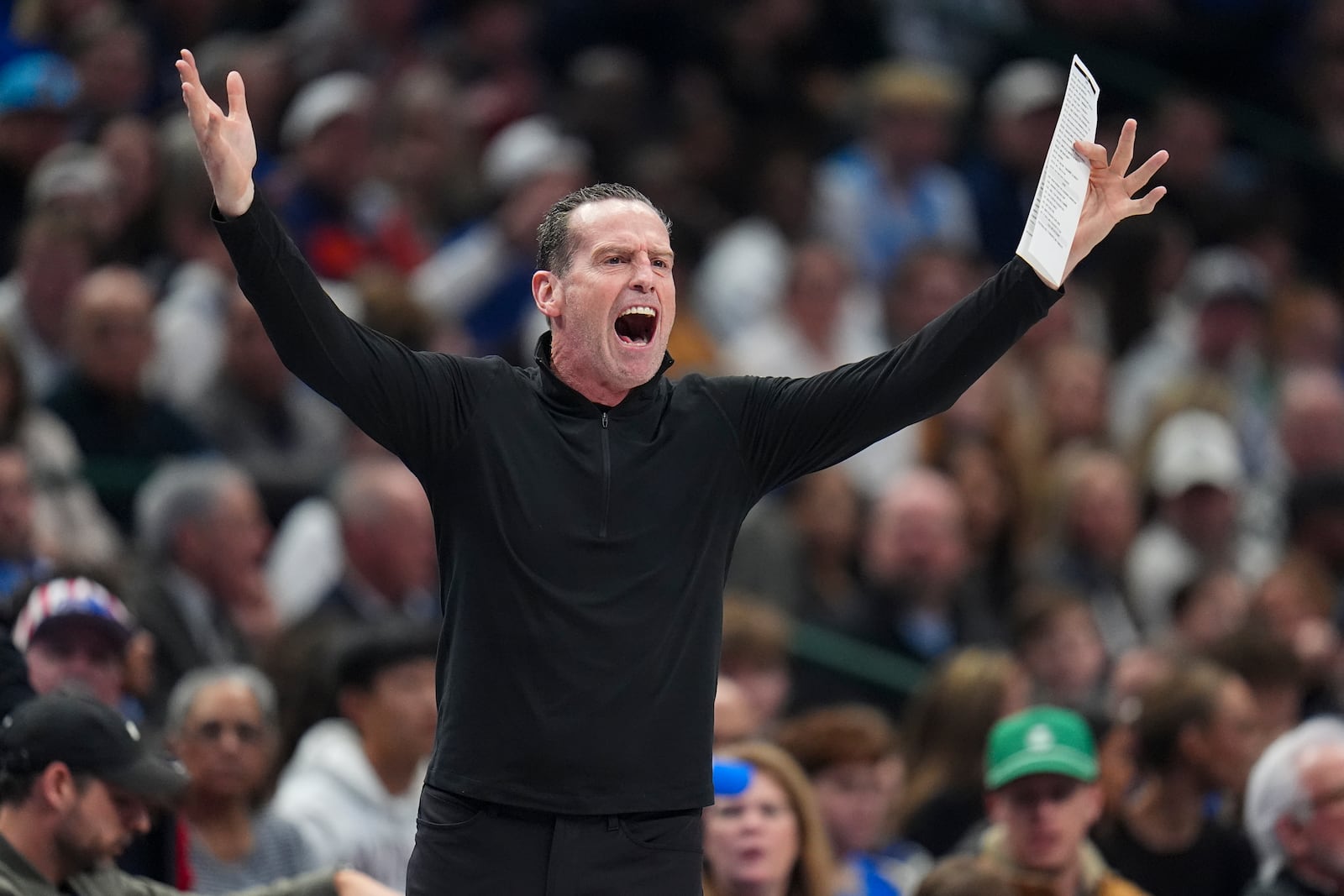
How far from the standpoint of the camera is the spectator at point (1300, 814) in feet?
18.2

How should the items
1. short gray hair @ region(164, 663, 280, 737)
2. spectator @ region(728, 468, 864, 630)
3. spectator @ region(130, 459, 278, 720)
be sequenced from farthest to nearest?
spectator @ region(728, 468, 864, 630)
spectator @ region(130, 459, 278, 720)
short gray hair @ region(164, 663, 280, 737)

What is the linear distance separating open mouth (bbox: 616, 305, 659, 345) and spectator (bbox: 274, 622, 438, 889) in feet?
8.89

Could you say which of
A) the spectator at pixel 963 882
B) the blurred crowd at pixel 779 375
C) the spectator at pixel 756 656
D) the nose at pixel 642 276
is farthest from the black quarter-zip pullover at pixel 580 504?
the spectator at pixel 756 656

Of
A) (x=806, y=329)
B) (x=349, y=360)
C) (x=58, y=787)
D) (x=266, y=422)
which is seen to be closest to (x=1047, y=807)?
(x=58, y=787)

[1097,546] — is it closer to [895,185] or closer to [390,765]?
[895,185]

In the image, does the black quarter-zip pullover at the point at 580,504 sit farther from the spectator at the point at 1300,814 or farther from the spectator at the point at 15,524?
the spectator at the point at 15,524

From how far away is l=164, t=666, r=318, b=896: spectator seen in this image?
5609 mm

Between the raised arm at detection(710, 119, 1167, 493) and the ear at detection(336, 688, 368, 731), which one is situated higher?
the ear at detection(336, 688, 368, 731)

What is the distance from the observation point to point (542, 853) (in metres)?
3.28

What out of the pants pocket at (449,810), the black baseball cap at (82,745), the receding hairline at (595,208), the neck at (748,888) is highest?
the receding hairline at (595,208)

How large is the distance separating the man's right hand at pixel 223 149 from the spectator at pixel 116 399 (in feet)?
14.5

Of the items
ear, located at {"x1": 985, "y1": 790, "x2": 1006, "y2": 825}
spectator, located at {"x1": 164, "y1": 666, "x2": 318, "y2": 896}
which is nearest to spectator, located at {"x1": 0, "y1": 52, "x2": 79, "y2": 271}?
spectator, located at {"x1": 164, "y1": 666, "x2": 318, "y2": 896}

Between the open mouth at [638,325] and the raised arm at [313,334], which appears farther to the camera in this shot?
the open mouth at [638,325]

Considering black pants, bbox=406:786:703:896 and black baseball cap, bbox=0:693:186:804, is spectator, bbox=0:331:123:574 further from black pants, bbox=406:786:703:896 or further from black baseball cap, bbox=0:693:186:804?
black pants, bbox=406:786:703:896
